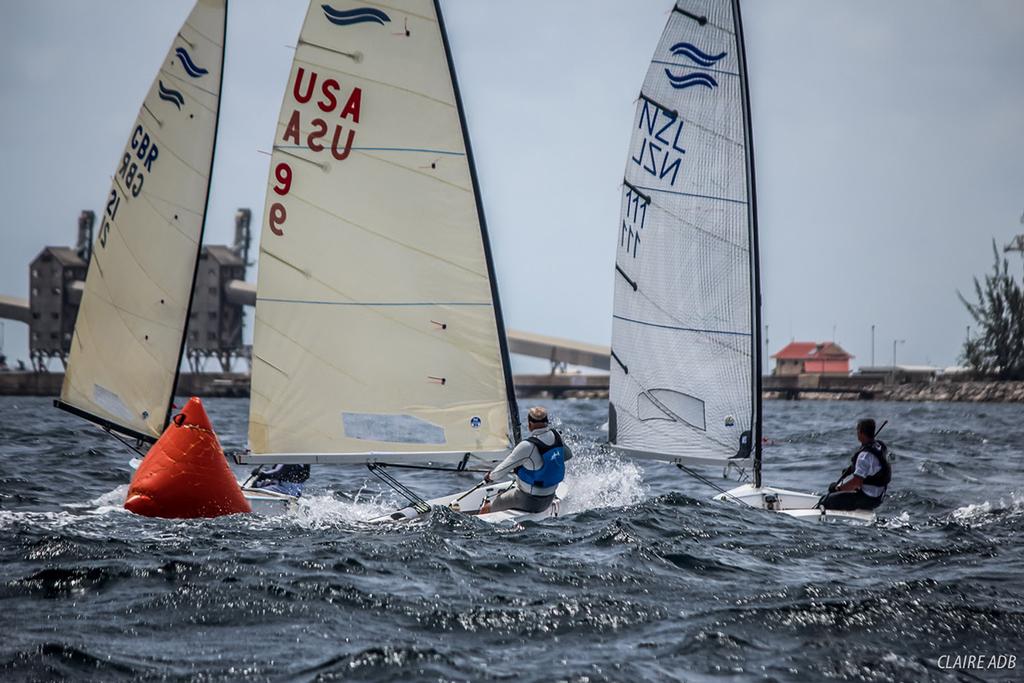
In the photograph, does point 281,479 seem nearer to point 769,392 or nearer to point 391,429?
point 391,429

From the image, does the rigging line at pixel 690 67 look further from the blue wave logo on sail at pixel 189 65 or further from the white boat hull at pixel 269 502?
the white boat hull at pixel 269 502

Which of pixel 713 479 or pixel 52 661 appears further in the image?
pixel 713 479

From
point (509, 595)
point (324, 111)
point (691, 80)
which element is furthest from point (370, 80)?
point (509, 595)

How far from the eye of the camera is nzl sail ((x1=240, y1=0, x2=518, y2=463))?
36.1ft

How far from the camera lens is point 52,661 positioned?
230 inches

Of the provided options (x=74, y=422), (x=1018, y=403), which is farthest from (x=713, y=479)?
(x=1018, y=403)

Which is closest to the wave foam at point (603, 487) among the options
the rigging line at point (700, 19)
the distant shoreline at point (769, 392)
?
the rigging line at point (700, 19)

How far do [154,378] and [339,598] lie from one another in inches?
289

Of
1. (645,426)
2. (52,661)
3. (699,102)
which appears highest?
(699,102)

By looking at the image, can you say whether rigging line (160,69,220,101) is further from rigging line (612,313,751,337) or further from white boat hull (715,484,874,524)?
white boat hull (715,484,874,524)

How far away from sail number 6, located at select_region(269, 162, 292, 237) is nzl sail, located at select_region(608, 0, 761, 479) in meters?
4.32

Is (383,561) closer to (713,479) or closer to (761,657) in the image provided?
(761,657)

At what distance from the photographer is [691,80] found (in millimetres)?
12758

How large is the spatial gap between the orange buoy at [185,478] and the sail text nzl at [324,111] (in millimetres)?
2929
